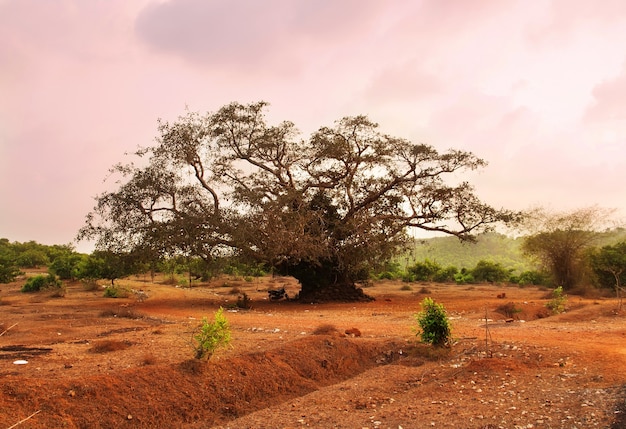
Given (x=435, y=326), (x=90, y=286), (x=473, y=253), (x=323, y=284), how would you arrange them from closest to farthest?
1. (x=435, y=326)
2. (x=323, y=284)
3. (x=90, y=286)
4. (x=473, y=253)

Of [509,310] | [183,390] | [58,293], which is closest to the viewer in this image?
[183,390]

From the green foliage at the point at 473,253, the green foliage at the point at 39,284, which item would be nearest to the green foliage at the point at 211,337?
the green foliage at the point at 39,284

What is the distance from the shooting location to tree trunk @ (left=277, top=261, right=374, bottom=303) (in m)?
22.5

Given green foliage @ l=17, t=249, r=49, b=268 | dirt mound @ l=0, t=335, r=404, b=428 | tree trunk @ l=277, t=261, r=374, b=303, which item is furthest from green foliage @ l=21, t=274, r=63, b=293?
green foliage @ l=17, t=249, r=49, b=268

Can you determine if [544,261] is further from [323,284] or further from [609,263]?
[323,284]

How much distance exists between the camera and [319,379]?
8.70m

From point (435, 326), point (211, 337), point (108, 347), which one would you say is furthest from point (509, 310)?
point (108, 347)

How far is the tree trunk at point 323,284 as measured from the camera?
885 inches

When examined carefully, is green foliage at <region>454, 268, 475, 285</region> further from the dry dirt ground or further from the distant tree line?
the dry dirt ground

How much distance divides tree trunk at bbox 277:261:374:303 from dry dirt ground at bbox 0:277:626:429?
994 centimetres

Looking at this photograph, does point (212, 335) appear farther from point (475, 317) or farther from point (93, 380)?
point (475, 317)

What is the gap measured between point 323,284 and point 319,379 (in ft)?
46.1

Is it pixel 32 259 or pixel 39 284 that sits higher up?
pixel 32 259

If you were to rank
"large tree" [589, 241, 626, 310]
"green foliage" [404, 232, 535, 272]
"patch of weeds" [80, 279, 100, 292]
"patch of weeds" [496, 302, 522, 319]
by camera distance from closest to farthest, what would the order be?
"patch of weeds" [496, 302, 522, 319]
"large tree" [589, 241, 626, 310]
"patch of weeds" [80, 279, 100, 292]
"green foliage" [404, 232, 535, 272]
